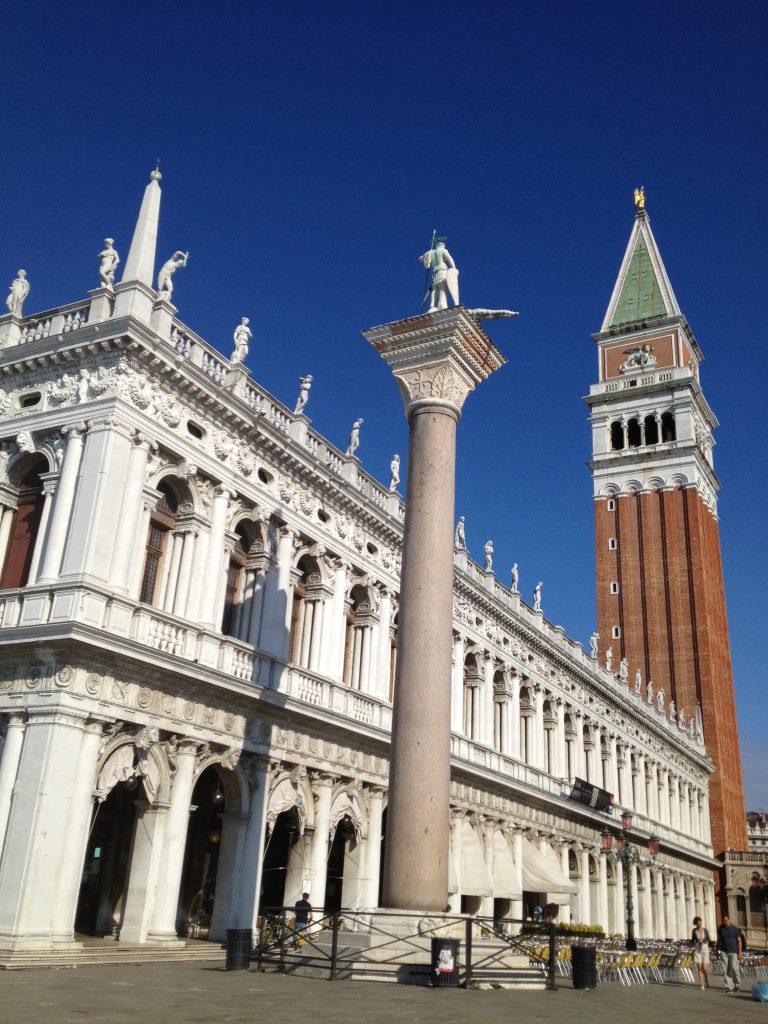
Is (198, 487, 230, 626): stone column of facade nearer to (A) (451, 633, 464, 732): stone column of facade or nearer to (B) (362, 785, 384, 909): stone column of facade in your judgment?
(B) (362, 785, 384, 909): stone column of facade

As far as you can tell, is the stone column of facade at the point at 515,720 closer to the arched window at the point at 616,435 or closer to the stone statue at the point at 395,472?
the stone statue at the point at 395,472

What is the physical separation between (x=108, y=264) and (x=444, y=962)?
668 inches

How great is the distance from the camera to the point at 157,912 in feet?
65.6

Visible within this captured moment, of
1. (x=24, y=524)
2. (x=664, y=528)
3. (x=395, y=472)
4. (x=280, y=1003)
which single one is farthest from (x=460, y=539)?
(x=664, y=528)

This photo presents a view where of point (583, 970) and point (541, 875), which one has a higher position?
point (541, 875)

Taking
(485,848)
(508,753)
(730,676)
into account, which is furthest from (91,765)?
A: (730,676)

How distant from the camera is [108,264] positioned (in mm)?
23188

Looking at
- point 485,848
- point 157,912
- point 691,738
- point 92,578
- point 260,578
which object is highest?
point 691,738

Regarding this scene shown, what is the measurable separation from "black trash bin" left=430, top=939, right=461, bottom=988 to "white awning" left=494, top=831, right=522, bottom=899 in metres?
21.9

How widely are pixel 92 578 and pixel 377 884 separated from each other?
14.2m

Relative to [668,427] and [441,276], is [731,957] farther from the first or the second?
[668,427]

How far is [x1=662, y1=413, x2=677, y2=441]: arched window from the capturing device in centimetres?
7838

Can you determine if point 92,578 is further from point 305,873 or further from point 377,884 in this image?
point 377,884

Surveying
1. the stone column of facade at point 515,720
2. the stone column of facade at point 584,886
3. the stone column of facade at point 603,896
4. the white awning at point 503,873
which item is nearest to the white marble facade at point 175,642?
the white awning at point 503,873
